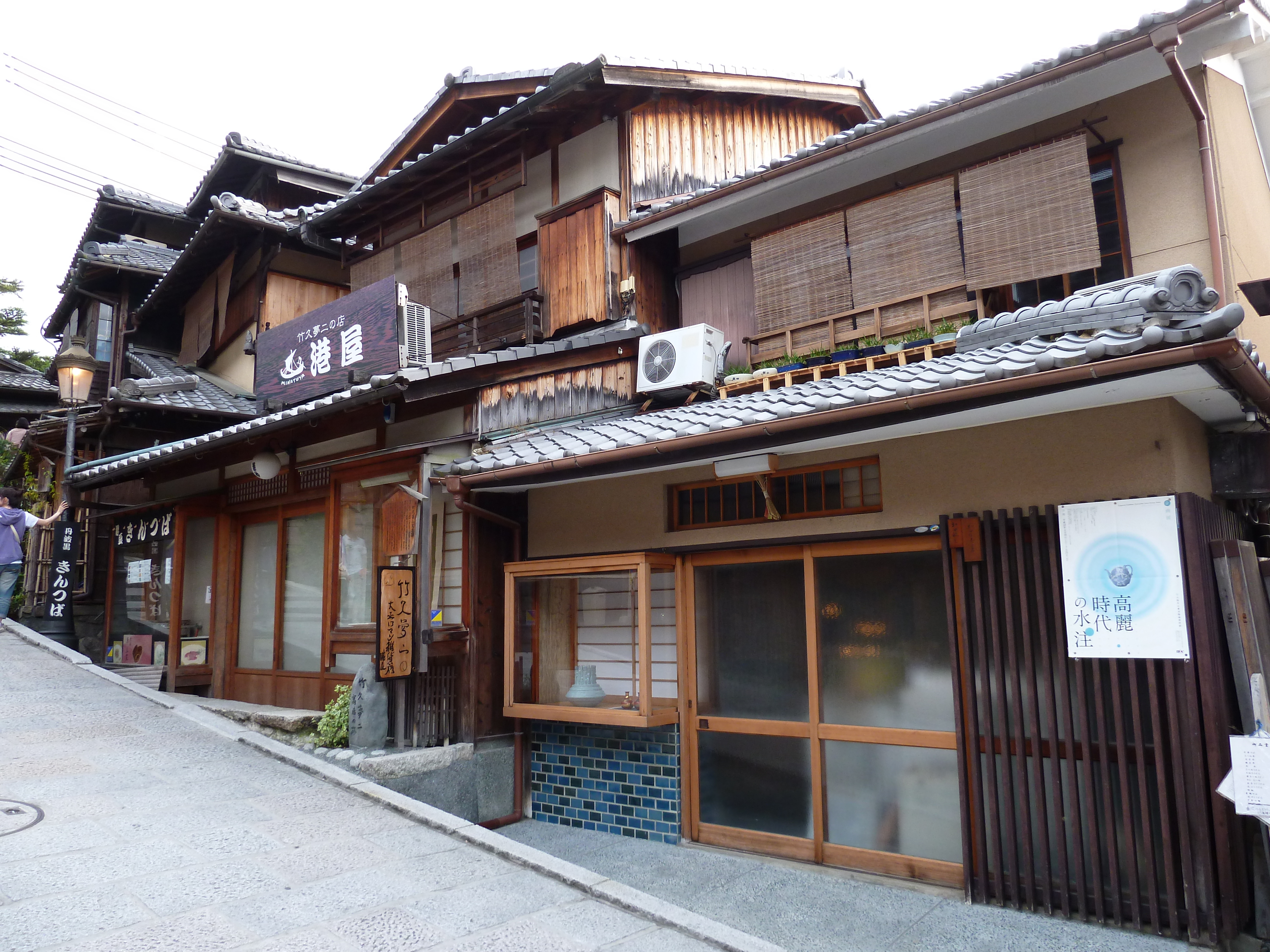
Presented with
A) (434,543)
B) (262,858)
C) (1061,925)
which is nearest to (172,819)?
(262,858)

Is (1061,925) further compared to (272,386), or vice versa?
(272,386)

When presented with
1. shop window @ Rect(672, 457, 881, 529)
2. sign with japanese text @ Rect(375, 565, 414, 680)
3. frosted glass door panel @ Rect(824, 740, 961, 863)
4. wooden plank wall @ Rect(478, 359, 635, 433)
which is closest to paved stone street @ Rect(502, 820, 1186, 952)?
frosted glass door panel @ Rect(824, 740, 961, 863)

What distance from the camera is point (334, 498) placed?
33.2 ft

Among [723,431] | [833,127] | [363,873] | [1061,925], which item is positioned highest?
[833,127]

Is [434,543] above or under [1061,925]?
above

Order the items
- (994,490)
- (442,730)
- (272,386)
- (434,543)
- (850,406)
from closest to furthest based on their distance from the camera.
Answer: (850,406) < (994,490) < (442,730) < (434,543) < (272,386)

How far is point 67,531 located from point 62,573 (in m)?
0.70

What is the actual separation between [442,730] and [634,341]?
4.61 meters

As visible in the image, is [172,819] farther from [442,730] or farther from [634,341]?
[634,341]

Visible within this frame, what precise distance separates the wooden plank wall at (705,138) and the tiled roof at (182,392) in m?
7.20

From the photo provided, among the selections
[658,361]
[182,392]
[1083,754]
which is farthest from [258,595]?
[1083,754]

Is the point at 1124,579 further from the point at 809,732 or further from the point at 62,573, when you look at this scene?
the point at 62,573

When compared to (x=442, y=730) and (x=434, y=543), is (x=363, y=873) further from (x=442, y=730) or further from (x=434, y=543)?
(x=434, y=543)

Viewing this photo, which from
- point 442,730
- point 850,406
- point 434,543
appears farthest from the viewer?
point 434,543
